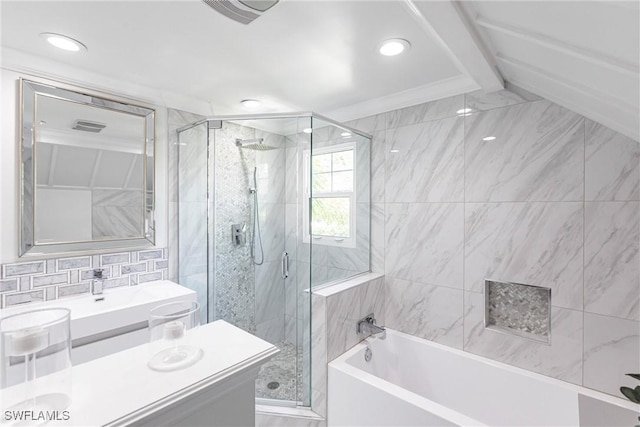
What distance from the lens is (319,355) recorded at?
208 centimetres

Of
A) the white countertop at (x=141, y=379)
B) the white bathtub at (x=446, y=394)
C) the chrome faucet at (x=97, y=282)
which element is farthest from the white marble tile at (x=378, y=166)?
the chrome faucet at (x=97, y=282)

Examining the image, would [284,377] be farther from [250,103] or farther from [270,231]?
[250,103]

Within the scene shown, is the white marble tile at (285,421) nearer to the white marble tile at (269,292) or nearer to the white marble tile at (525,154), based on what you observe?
the white marble tile at (269,292)

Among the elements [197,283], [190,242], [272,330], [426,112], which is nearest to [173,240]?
[190,242]

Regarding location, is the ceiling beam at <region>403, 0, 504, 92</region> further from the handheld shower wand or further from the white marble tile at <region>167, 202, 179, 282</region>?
the white marble tile at <region>167, 202, 179, 282</region>

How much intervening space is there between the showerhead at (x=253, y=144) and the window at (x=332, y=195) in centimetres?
47

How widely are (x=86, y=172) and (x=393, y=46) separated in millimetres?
2221

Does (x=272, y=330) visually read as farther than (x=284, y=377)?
Yes

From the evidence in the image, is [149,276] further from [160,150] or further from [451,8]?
[451,8]

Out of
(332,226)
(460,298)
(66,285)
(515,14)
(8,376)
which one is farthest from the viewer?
(332,226)

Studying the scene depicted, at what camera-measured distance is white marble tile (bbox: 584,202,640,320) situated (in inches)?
63.1

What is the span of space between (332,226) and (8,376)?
2.16 metres

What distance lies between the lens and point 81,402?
546 millimetres

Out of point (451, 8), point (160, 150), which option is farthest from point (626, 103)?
point (160, 150)
